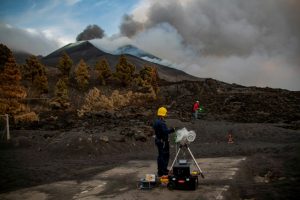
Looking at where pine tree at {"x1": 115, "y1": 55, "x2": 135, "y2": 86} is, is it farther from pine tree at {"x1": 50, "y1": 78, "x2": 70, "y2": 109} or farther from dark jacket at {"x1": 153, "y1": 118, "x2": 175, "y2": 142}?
dark jacket at {"x1": 153, "y1": 118, "x2": 175, "y2": 142}

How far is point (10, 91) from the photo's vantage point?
35938 mm

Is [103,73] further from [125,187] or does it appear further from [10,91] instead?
[125,187]

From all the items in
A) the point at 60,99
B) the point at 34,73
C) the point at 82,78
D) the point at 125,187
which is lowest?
the point at 125,187

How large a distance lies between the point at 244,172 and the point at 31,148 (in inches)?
683

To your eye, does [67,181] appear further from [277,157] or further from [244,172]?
[277,157]

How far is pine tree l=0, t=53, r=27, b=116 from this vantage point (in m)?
35.7

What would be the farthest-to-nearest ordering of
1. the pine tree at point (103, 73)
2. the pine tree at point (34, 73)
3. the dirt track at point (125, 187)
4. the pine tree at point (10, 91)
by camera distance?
the pine tree at point (103, 73), the pine tree at point (34, 73), the pine tree at point (10, 91), the dirt track at point (125, 187)

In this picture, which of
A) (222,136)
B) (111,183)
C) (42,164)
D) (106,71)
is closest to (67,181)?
(111,183)

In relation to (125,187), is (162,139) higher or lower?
higher

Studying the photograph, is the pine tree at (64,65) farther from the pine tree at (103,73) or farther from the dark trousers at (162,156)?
the dark trousers at (162,156)

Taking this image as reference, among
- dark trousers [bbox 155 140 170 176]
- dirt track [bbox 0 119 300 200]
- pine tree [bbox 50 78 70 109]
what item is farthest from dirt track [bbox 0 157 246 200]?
pine tree [bbox 50 78 70 109]

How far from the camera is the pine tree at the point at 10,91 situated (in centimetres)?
3566

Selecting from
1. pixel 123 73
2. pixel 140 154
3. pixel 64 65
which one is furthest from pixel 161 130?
pixel 64 65

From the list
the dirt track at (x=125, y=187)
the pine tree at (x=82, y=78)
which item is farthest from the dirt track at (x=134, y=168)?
the pine tree at (x=82, y=78)
